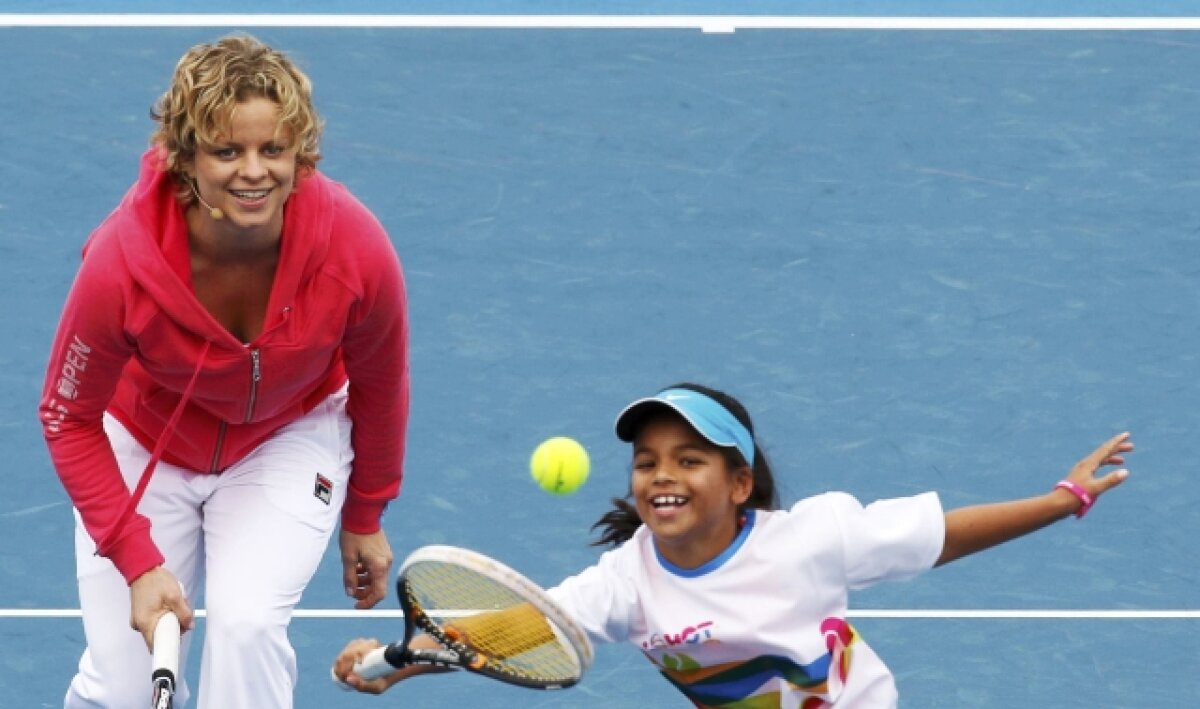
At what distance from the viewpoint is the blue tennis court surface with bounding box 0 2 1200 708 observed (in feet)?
24.1

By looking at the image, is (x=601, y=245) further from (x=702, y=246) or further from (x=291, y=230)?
(x=291, y=230)

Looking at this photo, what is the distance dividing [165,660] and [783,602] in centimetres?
133

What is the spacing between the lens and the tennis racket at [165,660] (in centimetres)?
513

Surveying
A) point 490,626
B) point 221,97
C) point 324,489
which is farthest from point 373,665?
point 221,97

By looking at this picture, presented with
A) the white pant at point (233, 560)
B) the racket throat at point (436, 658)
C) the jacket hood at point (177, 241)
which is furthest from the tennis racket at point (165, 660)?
the jacket hood at point (177, 241)

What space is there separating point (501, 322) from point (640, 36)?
2.32 meters

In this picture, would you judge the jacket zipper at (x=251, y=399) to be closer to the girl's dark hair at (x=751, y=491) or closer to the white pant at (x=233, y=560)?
the white pant at (x=233, y=560)

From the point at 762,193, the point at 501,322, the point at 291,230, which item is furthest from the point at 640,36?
the point at 291,230

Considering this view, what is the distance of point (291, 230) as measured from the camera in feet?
17.4

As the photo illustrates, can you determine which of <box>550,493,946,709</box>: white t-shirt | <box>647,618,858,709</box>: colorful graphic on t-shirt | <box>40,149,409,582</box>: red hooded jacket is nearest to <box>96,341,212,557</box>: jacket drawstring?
<box>40,149,409,582</box>: red hooded jacket

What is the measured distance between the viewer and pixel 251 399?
18.0ft

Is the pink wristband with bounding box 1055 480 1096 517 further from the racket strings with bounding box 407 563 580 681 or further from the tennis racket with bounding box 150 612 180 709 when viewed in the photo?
the tennis racket with bounding box 150 612 180 709

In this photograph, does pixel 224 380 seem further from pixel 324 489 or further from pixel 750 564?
pixel 750 564

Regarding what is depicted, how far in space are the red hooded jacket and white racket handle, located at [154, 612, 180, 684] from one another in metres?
0.18
